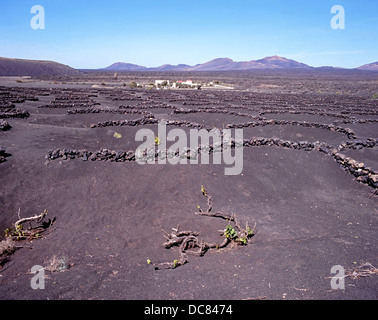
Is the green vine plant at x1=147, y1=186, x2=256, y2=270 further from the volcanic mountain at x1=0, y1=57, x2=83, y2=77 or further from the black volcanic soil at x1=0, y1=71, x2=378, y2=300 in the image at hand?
the volcanic mountain at x1=0, y1=57, x2=83, y2=77

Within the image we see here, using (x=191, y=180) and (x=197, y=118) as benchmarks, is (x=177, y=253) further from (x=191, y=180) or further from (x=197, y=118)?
(x=197, y=118)

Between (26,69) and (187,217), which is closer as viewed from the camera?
(187,217)

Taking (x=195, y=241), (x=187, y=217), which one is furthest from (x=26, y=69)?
(x=195, y=241)

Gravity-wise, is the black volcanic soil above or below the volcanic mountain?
below

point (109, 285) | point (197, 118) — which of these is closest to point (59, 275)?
point (109, 285)

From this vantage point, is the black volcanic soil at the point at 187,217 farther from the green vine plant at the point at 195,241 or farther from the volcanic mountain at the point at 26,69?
the volcanic mountain at the point at 26,69

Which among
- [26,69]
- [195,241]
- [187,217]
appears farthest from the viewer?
[26,69]

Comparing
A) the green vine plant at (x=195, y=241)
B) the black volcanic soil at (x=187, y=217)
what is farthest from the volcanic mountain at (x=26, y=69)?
the green vine plant at (x=195, y=241)

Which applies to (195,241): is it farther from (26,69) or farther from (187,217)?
(26,69)

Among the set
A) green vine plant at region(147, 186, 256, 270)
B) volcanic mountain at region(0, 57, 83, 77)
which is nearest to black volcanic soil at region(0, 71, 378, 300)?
green vine plant at region(147, 186, 256, 270)

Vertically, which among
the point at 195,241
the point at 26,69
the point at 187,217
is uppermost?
the point at 26,69

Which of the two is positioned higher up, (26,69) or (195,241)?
(26,69)

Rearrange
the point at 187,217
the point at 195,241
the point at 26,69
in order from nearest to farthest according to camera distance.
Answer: the point at 195,241 → the point at 187,217 → the point at 26,69
